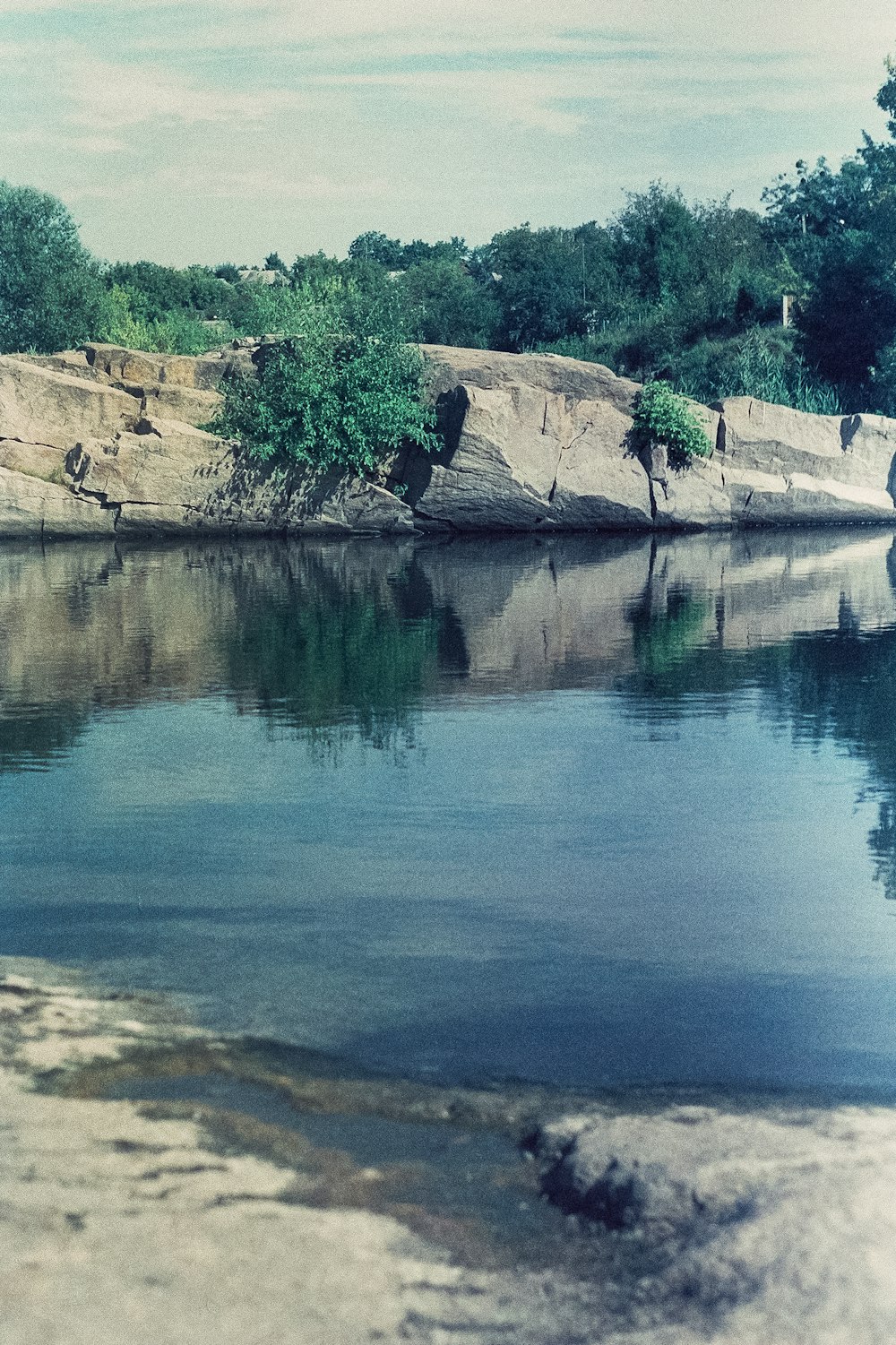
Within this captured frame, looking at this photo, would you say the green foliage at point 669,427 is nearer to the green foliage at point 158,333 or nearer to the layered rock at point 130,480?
the layered rock at point 130,480

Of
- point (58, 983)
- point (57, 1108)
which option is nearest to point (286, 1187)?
point (57, 1108)

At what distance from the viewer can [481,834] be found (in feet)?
20.9

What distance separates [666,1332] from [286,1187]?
95 cm

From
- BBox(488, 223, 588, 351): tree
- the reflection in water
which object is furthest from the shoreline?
BBox(488, 223, 588, 351): tree

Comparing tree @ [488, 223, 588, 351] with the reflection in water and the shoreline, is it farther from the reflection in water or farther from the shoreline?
the shoreline

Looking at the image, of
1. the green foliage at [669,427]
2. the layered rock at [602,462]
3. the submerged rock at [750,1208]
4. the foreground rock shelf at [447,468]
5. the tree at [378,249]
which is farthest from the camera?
the tree at [378,249]

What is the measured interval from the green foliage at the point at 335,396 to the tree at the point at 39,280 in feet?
55.2

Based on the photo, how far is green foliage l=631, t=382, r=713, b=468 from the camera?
82.8 feet

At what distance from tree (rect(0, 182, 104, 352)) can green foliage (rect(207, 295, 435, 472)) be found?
16.8 metres

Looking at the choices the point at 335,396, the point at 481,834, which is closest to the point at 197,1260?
the point at 481,834

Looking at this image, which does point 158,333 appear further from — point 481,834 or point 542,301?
point 481,834

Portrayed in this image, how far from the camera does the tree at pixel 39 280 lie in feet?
132

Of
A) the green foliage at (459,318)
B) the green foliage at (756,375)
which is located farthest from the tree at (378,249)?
the green foliage at (756,375)

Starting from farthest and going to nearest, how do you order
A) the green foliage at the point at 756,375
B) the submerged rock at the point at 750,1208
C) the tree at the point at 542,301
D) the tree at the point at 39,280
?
the tree at the point at 542,301
the tree at the point at 39,280
the green foliage at the point at 756,375
the submerged rock at the point at 750,1208
